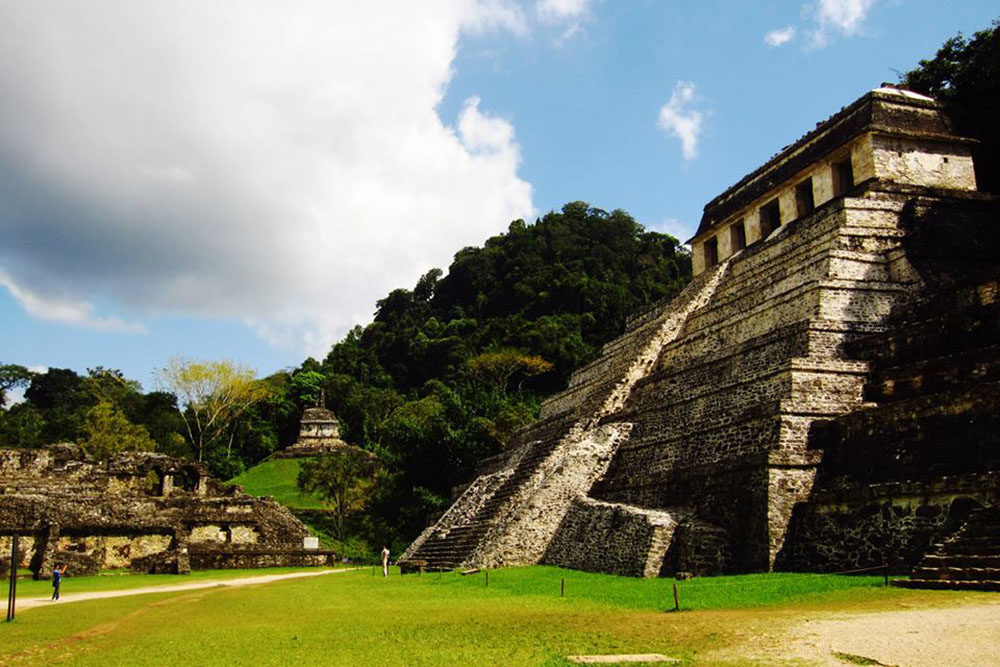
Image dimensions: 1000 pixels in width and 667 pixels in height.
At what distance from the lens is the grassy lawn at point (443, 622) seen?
6953mm

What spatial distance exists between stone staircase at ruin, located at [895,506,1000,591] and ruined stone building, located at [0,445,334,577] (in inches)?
722

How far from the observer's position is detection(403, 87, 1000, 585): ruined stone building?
11281 mm

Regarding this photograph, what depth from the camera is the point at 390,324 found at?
76750mm

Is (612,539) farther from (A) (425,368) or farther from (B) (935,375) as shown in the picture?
(A) (425,368)

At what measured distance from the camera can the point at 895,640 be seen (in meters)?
6.16

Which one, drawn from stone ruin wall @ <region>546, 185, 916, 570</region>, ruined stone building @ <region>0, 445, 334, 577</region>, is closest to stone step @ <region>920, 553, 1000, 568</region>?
stone ruin wall @ <region>546, 185, 916, 570</region>

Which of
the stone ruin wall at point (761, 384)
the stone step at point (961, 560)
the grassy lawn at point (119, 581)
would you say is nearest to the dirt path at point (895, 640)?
the stone step at point (961, 560)

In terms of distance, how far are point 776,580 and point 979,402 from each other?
3.55 metres

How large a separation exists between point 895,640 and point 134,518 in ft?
69.7

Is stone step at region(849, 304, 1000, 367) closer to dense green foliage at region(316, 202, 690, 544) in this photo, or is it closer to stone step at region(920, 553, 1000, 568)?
stone step at region(920, 553, 1000, 568)

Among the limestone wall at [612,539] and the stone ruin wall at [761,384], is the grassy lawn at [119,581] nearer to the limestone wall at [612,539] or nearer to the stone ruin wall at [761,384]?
the limestone wall at [612,539]

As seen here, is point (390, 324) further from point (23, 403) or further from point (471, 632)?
point (471, 632)

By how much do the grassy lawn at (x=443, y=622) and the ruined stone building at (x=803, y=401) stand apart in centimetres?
119

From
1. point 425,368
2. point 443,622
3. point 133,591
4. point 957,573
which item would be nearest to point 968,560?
point 957,573
